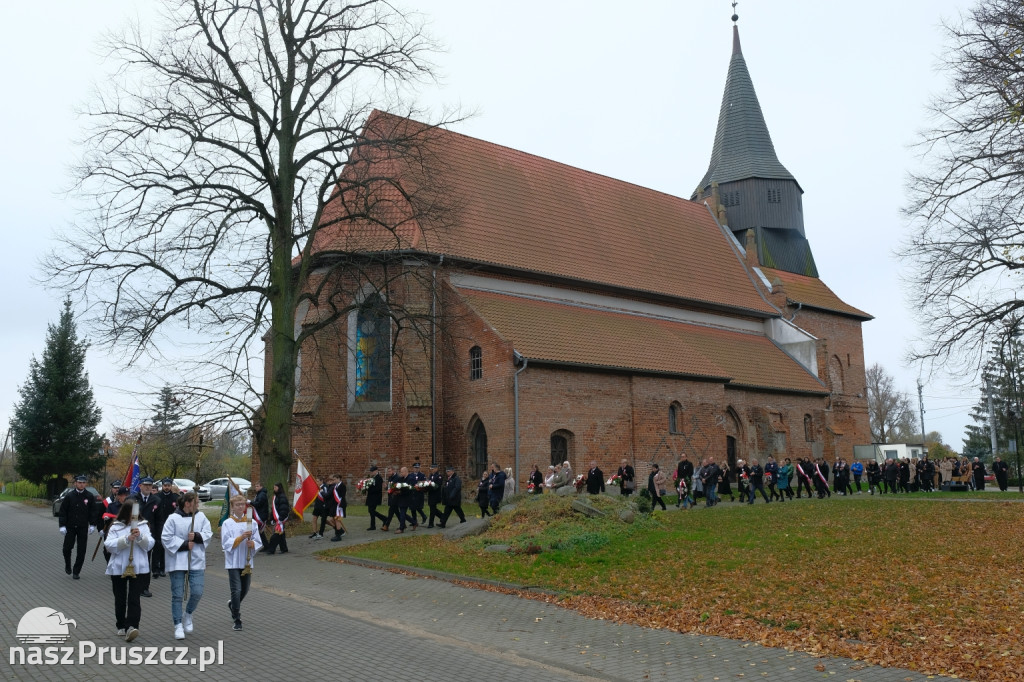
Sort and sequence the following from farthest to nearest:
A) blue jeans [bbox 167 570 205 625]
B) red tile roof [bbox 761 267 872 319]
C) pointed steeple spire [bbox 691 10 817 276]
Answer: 1. pointed steeple spire [bbox 691 10 817 276]
2. red tile roof [bbox 761 267 872 319]
3. blue jeans [bbox 167 570 205 625]

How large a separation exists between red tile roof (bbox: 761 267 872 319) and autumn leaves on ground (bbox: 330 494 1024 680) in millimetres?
20830

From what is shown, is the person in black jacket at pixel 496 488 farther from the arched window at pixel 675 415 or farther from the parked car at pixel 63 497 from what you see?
the arched window at pixel 675 415

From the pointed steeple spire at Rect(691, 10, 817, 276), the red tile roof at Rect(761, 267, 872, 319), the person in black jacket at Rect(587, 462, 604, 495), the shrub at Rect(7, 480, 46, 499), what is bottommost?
the shrub at Rect(7, 480, 46, 499)

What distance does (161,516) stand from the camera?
41.5 feet

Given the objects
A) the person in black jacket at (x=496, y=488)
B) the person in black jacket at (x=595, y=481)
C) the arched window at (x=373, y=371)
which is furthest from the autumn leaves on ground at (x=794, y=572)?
the arched window at (x=373, y=371)

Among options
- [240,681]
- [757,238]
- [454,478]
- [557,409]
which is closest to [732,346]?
[757,238]

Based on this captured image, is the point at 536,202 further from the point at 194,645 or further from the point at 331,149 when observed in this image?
the point at 194,645

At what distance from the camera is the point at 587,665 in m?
7.64

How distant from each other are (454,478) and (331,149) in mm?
8272

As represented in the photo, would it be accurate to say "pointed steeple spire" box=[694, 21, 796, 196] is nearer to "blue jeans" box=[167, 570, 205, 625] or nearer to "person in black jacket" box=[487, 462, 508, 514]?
"person in black jacket" box=[487, 462, 508, 514]

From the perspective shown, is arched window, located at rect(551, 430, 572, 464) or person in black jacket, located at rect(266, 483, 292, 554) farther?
arched window, located at rect(551, 430, 572, 464)

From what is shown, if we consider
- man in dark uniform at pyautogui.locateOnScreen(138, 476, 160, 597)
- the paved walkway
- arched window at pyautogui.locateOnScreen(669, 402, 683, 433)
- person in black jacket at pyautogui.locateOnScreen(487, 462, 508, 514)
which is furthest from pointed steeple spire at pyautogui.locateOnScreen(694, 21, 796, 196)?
man in dark uniform at pyautogui.locateOnScreen(138, 476, 160, 597)

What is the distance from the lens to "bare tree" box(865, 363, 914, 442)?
76000 millimetres

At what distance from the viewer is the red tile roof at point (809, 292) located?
130 ft
